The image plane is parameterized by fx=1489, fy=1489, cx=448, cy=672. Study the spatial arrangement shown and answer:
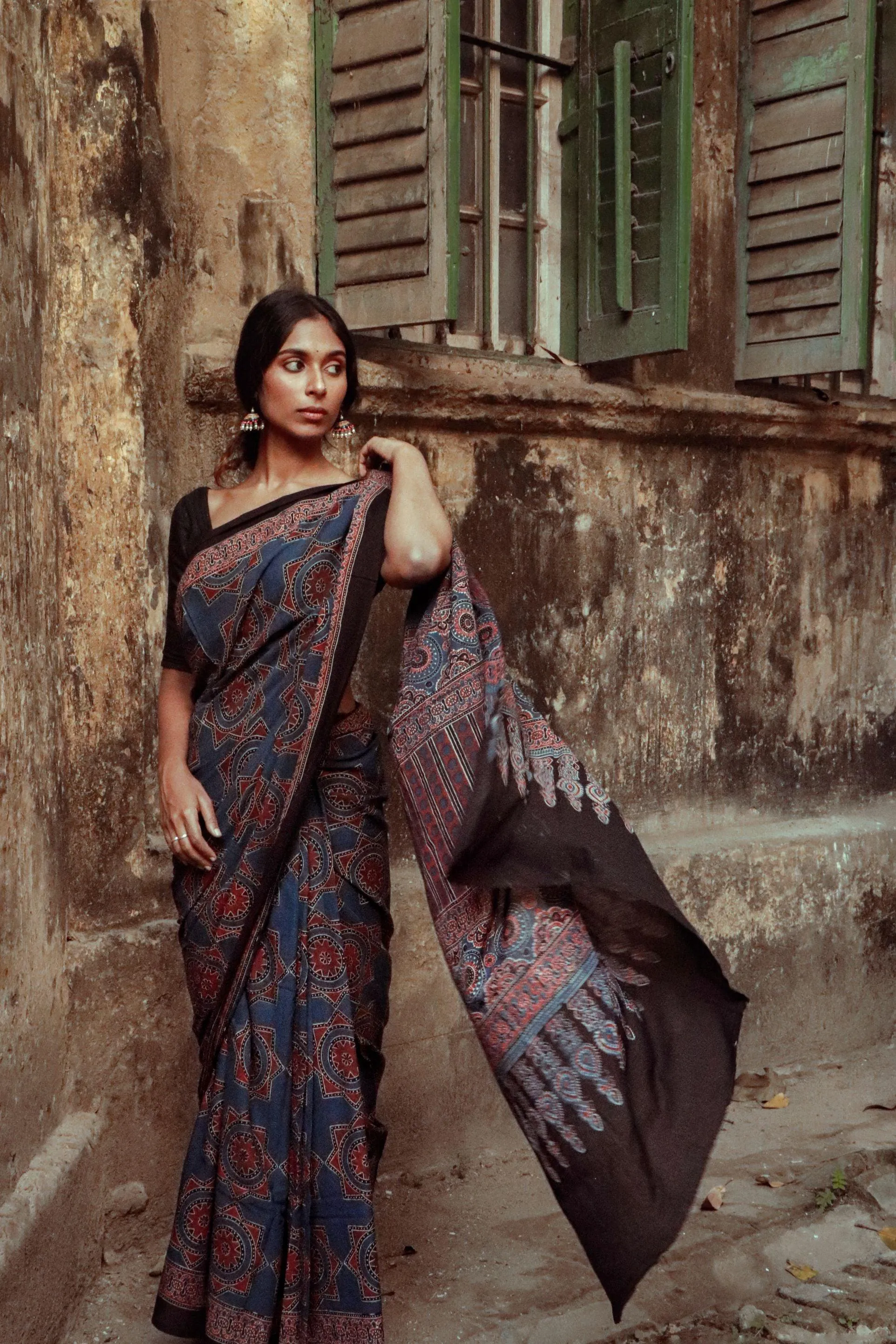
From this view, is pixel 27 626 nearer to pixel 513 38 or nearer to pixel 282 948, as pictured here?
pixel 282 948

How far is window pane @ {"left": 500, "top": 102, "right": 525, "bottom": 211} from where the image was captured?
437 cm

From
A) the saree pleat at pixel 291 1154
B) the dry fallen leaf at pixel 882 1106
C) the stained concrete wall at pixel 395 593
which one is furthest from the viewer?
the dry fallen leaf at pixel 882 1106

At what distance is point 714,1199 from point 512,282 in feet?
8.61

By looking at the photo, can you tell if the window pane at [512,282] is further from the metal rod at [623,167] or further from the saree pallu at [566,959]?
the saree pallu at [566,959]

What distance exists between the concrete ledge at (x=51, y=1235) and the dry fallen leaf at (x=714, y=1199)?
1492 millimetres

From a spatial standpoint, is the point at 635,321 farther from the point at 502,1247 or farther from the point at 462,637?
the point at 502,1247

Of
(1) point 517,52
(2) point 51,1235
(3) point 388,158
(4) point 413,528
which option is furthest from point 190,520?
(1) point 517,52

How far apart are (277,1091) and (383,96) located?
2381mm

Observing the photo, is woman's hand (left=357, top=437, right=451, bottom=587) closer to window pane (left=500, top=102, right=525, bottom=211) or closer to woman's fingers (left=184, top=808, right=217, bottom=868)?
woman's fingers (left=184, top=808, right=217, bottom=868)

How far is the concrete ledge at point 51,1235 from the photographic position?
2.75 metres

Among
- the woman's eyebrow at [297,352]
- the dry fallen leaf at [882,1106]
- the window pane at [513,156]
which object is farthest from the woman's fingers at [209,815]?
the dry fallen leaf at [882,1106]

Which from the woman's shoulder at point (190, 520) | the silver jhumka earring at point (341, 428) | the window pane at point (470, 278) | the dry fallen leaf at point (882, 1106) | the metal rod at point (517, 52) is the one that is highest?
the metal rod at point (517, 52)

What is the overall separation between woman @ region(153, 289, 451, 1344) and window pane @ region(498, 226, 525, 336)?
1.54m

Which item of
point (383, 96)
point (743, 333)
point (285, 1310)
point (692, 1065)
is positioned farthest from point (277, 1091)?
point (743, 333)
